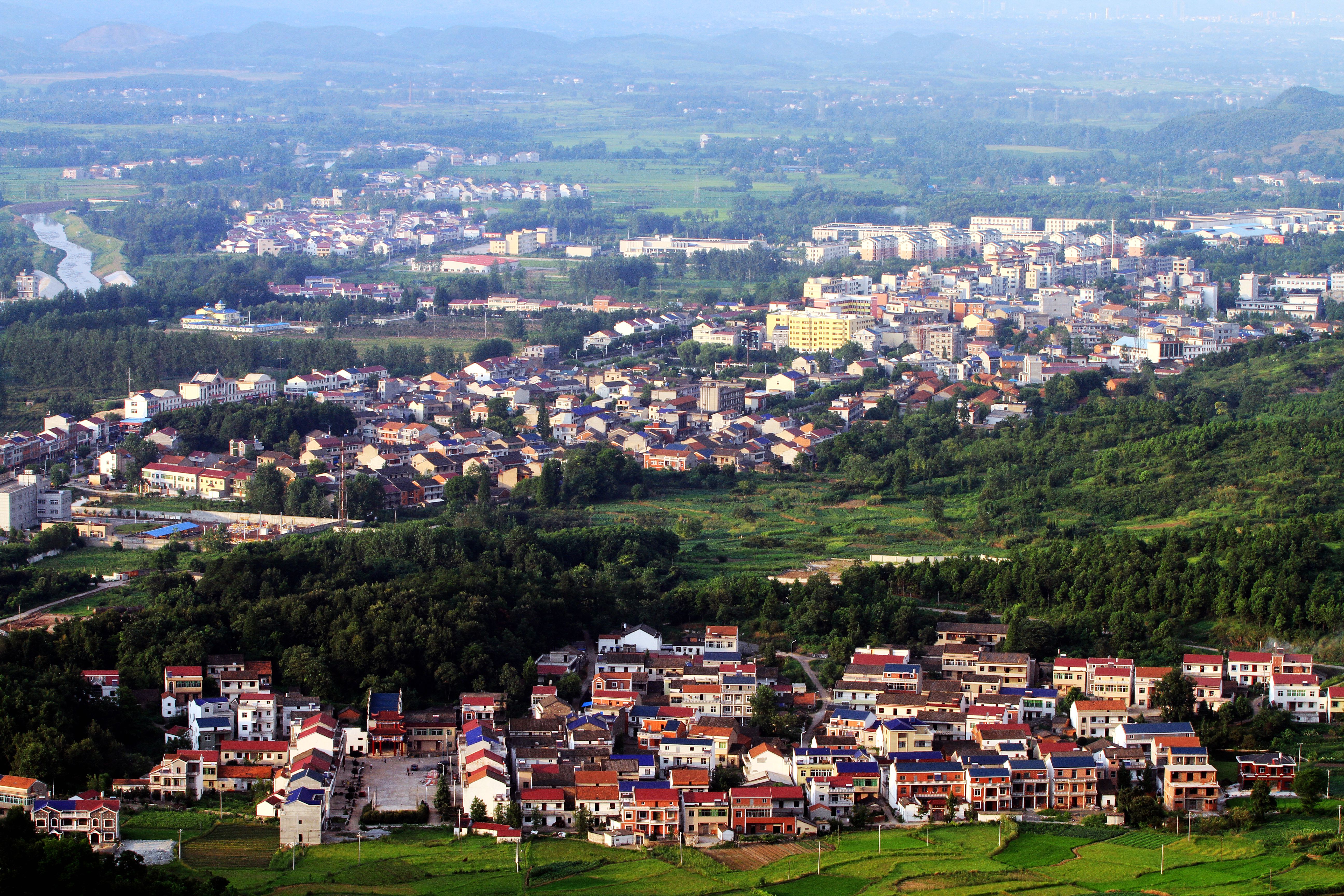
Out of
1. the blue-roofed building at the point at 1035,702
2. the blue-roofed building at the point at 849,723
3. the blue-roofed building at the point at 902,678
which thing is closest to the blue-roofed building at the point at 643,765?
the blue-roofed building at the point at 849,723

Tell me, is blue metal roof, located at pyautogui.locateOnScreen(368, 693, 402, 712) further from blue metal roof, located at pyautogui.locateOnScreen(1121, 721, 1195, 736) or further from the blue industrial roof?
the blue industrial roof

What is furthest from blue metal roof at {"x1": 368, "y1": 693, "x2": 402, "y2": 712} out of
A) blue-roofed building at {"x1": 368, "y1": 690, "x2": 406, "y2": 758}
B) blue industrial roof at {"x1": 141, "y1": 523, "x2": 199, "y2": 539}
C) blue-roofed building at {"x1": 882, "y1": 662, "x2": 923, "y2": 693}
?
blue industrial roof at {"x1": 141, "y1": 523, "x2": 199, "y2": 539}

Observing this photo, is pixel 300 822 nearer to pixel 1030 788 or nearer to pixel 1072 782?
pixel 1030 788

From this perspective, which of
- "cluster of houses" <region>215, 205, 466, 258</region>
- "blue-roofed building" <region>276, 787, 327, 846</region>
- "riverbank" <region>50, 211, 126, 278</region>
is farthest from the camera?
"cluster of houses" <region>215, 205, 466, 258</region>

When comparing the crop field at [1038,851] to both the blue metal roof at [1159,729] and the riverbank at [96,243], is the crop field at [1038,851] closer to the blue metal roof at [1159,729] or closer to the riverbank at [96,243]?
the blue metal roof at [1159,729]

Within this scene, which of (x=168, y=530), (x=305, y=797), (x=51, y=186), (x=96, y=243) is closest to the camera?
(x=305, y=797)

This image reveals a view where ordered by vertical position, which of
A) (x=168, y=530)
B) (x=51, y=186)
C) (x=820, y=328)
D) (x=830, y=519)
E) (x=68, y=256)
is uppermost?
(x=51, y=186)

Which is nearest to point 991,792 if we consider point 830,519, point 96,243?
point 830,519
